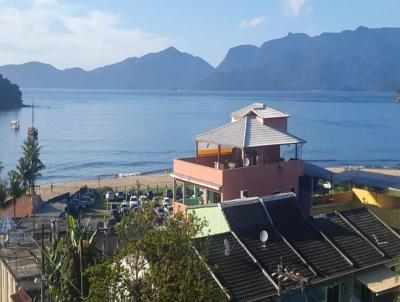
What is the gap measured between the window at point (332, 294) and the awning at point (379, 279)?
0.81 meters

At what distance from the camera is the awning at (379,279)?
1641 centimetres

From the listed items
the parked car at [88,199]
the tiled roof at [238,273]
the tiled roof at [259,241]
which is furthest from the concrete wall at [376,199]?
the parked car at [88,199]

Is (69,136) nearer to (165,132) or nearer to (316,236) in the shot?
(165,132)

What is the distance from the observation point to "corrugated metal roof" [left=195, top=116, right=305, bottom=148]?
2205 centimetres

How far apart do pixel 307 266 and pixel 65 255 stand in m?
7.21

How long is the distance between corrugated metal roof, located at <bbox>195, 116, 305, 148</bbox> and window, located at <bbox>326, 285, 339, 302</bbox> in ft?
23.1

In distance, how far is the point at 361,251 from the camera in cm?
1792

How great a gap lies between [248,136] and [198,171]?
8.38 ft

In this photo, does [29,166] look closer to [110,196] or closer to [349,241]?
[110,196]

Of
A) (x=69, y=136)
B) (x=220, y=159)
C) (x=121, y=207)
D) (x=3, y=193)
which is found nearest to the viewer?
(x=220, y=159)

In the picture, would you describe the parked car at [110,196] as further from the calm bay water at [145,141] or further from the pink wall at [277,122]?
the pink wall at [277,122]

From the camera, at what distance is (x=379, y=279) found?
1706 centimetres

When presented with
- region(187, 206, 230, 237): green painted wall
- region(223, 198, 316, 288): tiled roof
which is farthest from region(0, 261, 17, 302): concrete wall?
region(223, 198, 316, 288): tiled roof

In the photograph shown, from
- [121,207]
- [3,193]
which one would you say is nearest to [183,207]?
[3,193]
